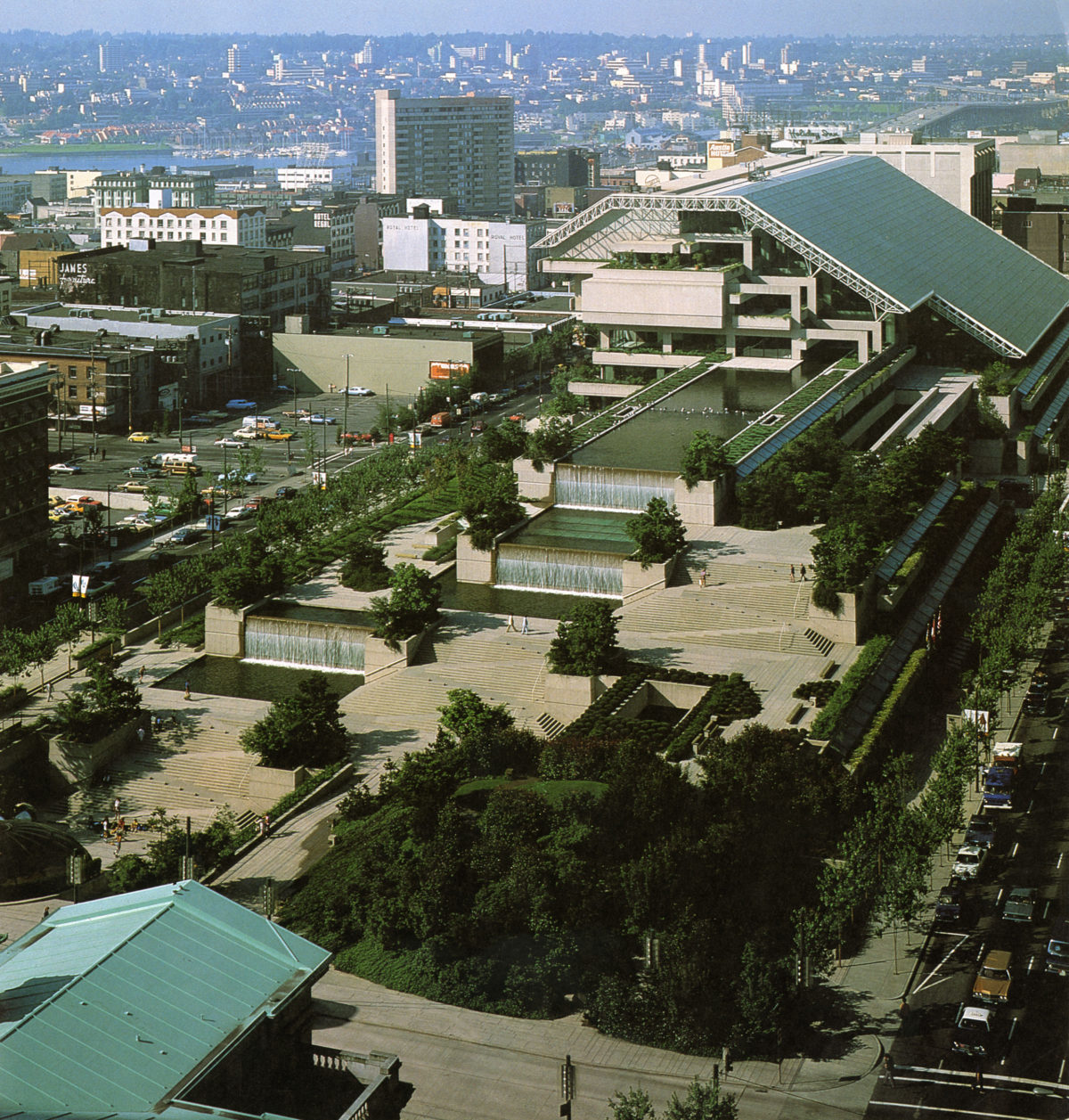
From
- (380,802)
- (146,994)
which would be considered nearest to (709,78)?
(380,802)

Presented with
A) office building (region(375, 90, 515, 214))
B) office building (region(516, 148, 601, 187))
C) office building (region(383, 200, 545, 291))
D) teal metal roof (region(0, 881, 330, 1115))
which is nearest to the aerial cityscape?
teal metal roof (region(0, 881, 330, 1115))

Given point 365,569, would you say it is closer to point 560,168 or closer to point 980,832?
point 980,832

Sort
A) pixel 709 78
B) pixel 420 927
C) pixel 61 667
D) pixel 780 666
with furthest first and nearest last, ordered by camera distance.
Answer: pixel 709 78
pixel 61 667
pixel 780 666
pixel 420 927

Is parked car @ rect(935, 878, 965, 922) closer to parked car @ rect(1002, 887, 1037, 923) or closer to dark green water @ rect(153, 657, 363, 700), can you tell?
parked car @ rect(1002, 887, 1037, 923)

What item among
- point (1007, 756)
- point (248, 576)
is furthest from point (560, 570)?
point (1007, 756)

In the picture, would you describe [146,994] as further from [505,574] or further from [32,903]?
[505,574]

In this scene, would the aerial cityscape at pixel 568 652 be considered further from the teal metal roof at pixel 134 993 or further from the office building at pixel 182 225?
the office building at pixel 182 225
